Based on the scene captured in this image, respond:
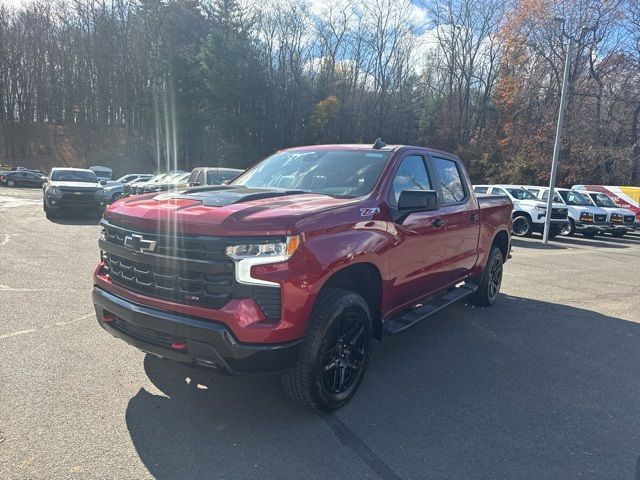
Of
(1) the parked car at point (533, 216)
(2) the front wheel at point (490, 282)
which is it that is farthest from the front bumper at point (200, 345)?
(1) the parked car at point (533, 216)

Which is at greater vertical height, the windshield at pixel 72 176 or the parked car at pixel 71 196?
the windshield at pixel 72 176

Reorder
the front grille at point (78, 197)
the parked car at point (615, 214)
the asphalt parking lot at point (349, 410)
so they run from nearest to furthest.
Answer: the asphalt parking lot at point (349, 410)
the front grille at point (78, 197)
the parked car at point (615, 214)

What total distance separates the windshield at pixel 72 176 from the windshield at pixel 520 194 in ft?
Result: 51.6

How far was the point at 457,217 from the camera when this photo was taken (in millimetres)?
5004

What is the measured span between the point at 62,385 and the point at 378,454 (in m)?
2.45

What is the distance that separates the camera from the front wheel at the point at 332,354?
3074 mm

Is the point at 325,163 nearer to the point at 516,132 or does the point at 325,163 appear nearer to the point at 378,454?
the point at 378,454

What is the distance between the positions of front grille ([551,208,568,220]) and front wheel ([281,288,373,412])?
15.6m

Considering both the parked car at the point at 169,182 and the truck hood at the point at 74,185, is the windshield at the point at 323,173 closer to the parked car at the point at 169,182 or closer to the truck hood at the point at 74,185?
Answer: the truck hood at the point at 74,185

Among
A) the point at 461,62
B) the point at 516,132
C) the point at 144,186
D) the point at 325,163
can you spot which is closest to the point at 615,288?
the point at 325,163

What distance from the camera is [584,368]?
14.6 feet

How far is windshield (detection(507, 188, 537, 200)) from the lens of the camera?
1777 cm

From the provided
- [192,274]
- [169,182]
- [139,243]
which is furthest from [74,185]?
[192,274]

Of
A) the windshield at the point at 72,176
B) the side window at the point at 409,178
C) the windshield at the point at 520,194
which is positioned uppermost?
the side window at the point at 409,178
